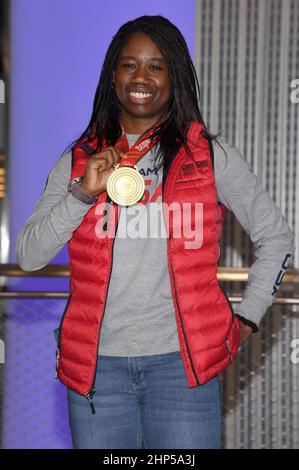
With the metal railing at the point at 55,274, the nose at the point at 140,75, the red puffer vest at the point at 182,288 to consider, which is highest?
the nose at the point at 140,75

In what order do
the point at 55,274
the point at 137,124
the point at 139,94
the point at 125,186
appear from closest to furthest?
the point at 125,186, the point at 139,94, the point at 137,124, the point at 55,274

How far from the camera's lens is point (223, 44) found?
418 centimetres

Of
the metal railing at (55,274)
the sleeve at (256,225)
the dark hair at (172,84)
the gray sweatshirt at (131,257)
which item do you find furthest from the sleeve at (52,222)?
the metal railing at (55,274)

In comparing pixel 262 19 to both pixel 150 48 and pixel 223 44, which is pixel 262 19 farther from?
pixel 150 48

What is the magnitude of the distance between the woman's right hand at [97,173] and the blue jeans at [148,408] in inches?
18.5

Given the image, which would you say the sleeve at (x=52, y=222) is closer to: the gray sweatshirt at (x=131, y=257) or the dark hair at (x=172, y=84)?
the gray sweatshirt at (x=131, y=257)

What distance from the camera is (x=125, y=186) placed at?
210 cm

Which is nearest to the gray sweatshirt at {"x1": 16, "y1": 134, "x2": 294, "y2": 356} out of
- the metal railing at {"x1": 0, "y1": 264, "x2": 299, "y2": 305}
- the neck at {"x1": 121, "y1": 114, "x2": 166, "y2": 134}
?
the neck at {"x1": 121, "y1": 114, "x2": 166, "y2": 134}

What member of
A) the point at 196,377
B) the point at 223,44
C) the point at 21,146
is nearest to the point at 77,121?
the point at 21,146


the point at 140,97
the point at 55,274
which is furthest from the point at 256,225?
the point at 55,274

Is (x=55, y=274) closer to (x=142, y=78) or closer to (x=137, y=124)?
(x=137, y=124)

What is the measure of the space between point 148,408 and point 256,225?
25.8 inches

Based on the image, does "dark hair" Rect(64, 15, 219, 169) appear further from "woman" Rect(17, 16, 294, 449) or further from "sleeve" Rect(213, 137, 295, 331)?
"sleeve" Rect(213, 137, 295, 331)

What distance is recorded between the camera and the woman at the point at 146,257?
7.13 ft
